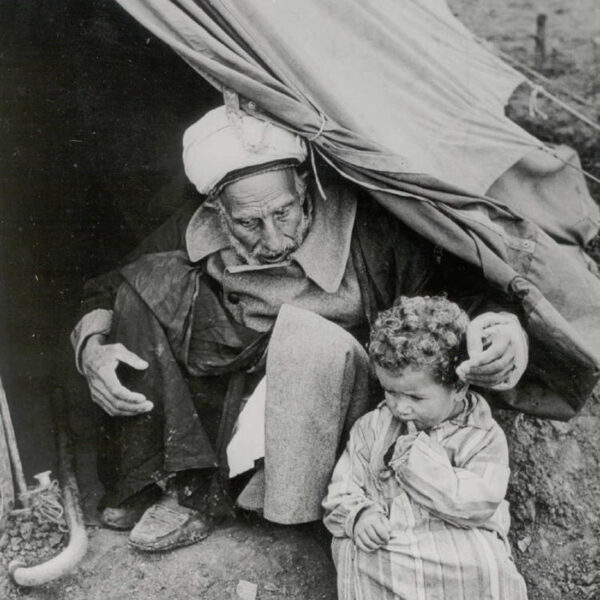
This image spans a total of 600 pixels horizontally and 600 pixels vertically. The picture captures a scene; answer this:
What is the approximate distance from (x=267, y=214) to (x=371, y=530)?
1.09 metres

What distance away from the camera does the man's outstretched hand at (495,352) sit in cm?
251

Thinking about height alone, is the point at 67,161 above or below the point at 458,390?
above

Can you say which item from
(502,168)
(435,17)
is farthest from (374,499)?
(435,17)

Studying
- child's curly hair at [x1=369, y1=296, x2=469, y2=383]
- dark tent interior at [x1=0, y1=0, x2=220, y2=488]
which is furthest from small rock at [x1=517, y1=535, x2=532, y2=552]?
dark tent interior at [x1=0, y1=0, x2=220, y2=488]

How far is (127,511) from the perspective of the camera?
3.17 meters

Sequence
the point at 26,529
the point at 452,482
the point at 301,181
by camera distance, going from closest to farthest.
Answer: the point at 452,482
the point at 26,529
the point at 301,181

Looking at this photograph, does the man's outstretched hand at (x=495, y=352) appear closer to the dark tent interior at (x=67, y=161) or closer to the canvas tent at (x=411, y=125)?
the canvas tent at (x=411, y=125)

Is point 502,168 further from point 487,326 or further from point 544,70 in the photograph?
point 544,70

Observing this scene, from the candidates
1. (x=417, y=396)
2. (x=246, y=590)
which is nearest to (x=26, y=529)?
(x=246, y=590)

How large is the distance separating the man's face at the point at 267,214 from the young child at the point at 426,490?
61 centimetres

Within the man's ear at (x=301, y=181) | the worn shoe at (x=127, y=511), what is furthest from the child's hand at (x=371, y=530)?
the man's ear at (x=301, y=181)

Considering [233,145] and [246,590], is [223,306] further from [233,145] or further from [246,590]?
[246,590]

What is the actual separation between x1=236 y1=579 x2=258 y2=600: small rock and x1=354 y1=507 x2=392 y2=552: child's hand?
580 mm

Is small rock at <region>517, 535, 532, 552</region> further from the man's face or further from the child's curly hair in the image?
the man's face
